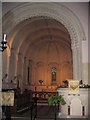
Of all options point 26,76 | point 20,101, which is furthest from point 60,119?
point 26,76

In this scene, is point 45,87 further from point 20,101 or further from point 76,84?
point 76,84

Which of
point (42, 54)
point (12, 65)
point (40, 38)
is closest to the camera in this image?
point (12, 65)

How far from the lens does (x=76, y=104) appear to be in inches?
424

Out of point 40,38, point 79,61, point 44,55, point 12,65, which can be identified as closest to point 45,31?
point 40,38

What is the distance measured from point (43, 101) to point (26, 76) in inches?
134

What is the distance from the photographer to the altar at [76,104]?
1068 cm

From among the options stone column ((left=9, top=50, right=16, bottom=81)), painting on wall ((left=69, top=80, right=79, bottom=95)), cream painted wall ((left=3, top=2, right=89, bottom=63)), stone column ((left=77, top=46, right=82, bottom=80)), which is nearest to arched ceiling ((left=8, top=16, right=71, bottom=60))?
stone column ((left=9, top=50, right=16, bottom=81))

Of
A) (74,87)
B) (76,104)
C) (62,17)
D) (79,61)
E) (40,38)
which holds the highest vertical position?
(40,38)

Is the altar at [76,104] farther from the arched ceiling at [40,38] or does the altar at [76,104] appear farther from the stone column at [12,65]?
the arched ceiling at [40,38]

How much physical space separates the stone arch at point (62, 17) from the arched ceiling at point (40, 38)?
88.5 inches

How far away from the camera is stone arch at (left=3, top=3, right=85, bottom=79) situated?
44.3 feet

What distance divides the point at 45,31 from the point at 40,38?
92.3 inches

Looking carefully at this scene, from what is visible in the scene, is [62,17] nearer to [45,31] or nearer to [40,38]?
[45,31]

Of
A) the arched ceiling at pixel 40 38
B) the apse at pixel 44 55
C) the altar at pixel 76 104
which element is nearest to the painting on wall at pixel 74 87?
the altar at pixel 76 104
